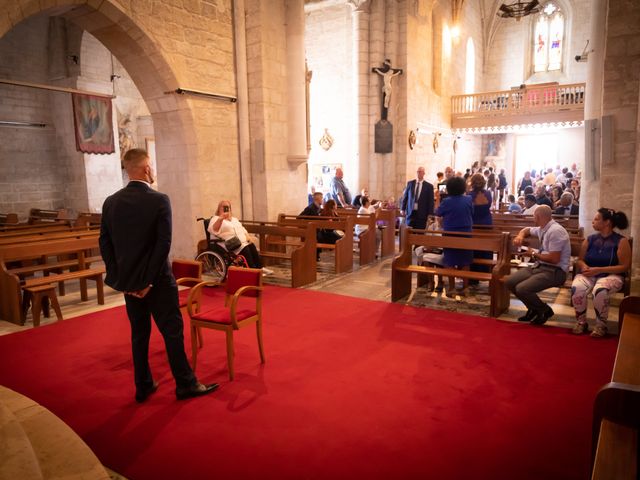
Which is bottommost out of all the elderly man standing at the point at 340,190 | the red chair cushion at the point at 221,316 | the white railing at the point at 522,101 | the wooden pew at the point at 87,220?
the red chair cushion at the point at 221,316

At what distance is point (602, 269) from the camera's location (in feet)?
15.0

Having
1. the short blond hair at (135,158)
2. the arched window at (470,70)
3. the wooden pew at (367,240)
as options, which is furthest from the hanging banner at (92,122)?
the arched window at (470,70)

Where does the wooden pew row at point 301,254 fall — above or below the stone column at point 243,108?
below

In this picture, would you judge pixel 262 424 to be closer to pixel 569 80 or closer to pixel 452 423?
pixel 452 423

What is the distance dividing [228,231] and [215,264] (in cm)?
57

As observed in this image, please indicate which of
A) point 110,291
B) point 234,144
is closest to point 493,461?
point 110,291

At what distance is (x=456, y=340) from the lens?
454cm

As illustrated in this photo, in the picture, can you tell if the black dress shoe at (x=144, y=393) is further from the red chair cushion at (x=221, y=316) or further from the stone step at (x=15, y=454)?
the stone step at (x=15, y=454)

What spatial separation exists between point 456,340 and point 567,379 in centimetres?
108

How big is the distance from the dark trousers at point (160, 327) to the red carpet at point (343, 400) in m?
0.19

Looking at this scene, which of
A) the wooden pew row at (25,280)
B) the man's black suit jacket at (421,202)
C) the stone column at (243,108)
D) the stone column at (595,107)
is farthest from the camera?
the stone column at (243,108)

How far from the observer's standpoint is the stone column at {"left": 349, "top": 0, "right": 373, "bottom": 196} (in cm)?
1315

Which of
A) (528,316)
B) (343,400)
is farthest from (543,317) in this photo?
(343,400)

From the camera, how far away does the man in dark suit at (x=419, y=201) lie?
7.95m
